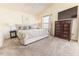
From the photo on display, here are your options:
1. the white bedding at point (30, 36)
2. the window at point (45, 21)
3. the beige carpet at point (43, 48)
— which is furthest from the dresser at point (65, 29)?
the window at point (45, 21)

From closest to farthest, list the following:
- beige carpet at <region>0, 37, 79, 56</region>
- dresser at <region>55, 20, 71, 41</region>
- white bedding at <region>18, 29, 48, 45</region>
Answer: beige carpet at <region>0, 37, 79, 56</region>, white bedding at <region>18, 29, 48, 45</region>, dresser at <region>55, 20, 71, 41</region>

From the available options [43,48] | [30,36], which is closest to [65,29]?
[43,48]

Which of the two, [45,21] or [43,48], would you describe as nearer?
[45,21]

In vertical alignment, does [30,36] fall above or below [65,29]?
below

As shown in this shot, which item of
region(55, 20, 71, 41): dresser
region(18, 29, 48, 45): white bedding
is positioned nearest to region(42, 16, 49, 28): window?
region(18, 29, 48, 45): white bedding

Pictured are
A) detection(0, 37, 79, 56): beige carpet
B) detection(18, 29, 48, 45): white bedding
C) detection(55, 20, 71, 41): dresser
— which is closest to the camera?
detection(0, 37, 79, 56): beige carpet

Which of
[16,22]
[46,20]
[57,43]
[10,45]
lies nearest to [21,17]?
[16,22]

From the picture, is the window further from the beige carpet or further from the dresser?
the dresser

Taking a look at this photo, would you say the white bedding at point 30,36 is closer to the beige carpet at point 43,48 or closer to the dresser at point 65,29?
the beige carpet at point 43,48

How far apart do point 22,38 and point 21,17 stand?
1093mm

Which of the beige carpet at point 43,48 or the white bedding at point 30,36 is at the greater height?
the white bedding at point 30,36

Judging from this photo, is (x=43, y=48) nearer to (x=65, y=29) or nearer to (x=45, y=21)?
(x=45, y=21)

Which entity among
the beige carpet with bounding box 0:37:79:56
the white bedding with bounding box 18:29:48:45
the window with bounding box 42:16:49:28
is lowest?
the beige carpet with bounding box 0:37:79:56

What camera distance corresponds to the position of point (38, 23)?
7.13 ft
